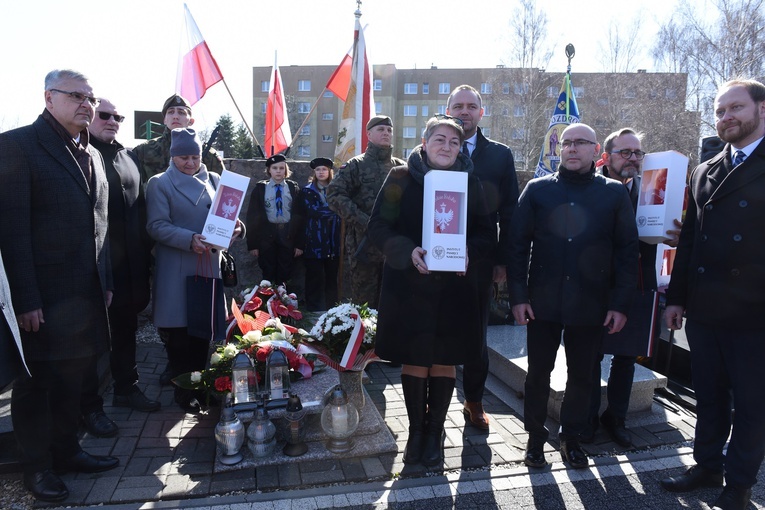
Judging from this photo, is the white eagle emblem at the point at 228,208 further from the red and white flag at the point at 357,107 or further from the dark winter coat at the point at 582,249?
the red and white flag at the point at 357,107

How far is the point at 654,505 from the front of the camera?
9.85 feet

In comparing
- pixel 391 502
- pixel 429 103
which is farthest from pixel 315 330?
pixel 429 103

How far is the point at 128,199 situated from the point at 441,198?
2347 millimetres

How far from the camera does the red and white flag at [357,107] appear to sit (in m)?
7.08

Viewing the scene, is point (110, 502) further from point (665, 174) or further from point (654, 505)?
point (665, 174)

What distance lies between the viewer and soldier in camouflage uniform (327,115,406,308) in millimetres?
4832

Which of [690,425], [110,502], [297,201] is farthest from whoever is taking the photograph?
[297,201]

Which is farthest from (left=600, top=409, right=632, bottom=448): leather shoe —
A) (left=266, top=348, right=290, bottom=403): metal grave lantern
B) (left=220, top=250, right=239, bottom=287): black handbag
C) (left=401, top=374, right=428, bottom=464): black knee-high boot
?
(left=220, top=250, right=239, bottom=287): black handbag

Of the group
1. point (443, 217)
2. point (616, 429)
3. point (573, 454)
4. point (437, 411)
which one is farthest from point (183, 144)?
point (616, 429)

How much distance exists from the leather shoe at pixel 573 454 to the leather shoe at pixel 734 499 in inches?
28.5

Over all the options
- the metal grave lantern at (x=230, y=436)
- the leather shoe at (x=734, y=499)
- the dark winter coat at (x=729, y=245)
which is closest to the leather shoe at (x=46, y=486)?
the metal grave lantern at (x=230, y=436)

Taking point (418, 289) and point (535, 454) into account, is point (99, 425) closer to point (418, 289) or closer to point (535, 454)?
point (418, 289)

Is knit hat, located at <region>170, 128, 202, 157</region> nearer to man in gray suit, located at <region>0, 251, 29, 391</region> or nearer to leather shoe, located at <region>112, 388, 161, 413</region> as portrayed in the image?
man in gray suit, located at <region>0, 251, 29, 391</region>

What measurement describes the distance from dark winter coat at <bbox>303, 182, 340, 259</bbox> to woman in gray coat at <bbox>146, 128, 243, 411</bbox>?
102 inches
